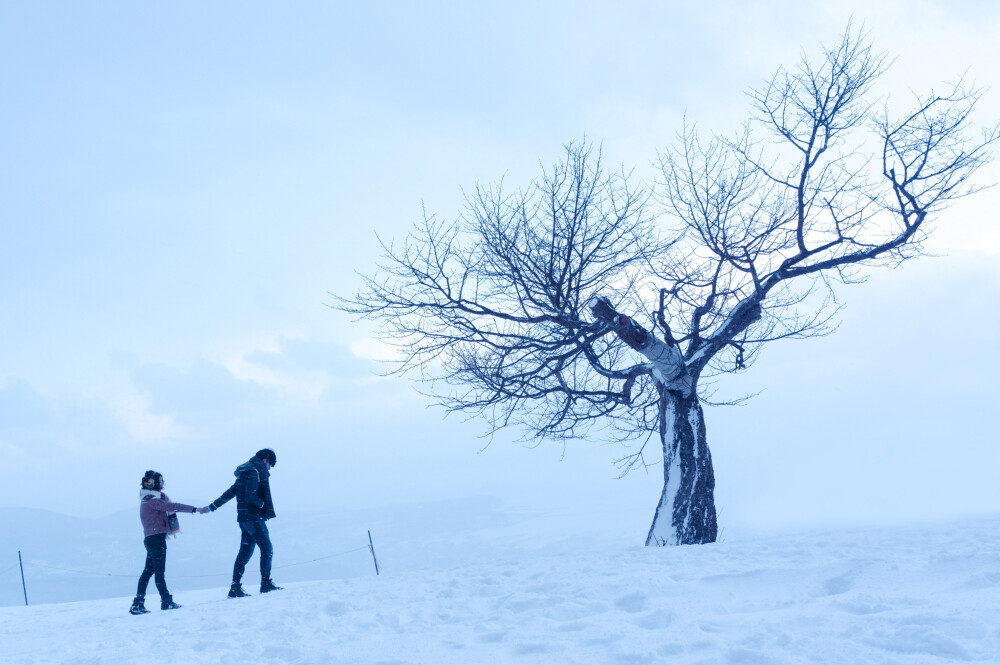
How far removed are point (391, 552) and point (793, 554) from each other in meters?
198

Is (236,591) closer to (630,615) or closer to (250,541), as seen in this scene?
(250,541)

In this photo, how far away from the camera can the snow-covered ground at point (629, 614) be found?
4867 mm

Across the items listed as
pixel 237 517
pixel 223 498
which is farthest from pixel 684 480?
→ pixel 223 498

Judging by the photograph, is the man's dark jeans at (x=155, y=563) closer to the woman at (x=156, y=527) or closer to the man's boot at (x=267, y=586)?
the woman at (x=156, y=527)

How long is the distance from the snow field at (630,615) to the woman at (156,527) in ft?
1.58

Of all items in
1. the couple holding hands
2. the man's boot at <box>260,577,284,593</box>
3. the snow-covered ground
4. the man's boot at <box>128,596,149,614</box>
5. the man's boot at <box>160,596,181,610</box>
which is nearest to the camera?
the snow-covered ground

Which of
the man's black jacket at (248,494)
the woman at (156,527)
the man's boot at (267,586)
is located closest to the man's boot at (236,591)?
the man's boot at (267,586)

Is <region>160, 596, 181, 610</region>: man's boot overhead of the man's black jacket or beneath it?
beneath

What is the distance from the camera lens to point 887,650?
15.0ft

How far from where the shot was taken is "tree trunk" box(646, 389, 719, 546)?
11719 mm

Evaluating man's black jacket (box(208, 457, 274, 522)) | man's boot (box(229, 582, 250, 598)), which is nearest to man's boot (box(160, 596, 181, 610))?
man's boot (box(229, 582, 250, 598))

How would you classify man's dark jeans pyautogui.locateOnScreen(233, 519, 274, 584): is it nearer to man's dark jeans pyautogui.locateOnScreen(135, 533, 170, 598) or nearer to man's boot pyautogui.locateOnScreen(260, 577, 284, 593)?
man's boot pyautogui.locateOnScreen(260, 577, 284, 593)

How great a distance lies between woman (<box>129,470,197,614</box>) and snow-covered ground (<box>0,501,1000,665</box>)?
17.2 inches

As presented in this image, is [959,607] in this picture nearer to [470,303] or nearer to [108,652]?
[108,652]
